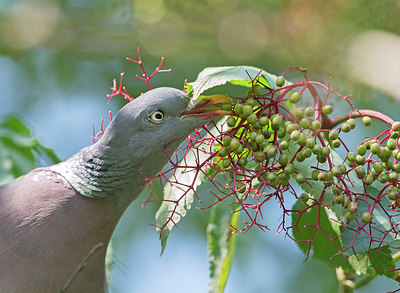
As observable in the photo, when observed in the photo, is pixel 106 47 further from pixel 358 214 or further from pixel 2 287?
pixel 358 214

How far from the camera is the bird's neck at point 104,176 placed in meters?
2.47

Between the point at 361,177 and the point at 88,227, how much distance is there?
1.16 metres

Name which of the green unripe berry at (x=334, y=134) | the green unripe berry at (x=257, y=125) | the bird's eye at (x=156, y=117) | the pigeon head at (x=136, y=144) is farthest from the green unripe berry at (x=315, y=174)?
the bird's eye at (x=156, y=117)

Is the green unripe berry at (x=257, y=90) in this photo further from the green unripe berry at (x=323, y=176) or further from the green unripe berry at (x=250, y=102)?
the green unripe berry at (x=323, y=176)

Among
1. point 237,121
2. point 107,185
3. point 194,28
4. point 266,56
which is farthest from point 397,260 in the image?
point 194,28

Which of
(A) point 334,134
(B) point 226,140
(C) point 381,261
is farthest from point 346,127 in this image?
(C) point 381,261

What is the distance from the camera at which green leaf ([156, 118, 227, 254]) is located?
6.87 ft

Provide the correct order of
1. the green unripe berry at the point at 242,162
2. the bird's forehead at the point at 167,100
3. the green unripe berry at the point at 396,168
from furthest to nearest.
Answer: the bird's forehead at the point at 167,100
the green unripe berry at the point at 242,162
the green unripe berry at the point at 396,168

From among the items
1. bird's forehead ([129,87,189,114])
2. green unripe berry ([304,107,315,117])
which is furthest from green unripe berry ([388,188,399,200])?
bird's forehead ([129,87,189,114])

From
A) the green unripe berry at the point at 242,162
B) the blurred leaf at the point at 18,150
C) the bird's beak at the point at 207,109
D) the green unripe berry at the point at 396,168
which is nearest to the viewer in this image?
the green unripe berry at the point at 396,168

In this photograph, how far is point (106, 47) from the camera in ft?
15.5

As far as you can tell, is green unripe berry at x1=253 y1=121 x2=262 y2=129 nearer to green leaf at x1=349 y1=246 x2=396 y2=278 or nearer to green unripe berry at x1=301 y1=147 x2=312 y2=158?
green unripe berry at x1=301 y1=147 x2=312 y2=158

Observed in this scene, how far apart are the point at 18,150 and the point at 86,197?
0.71 meters

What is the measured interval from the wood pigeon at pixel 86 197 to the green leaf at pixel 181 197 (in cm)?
17
